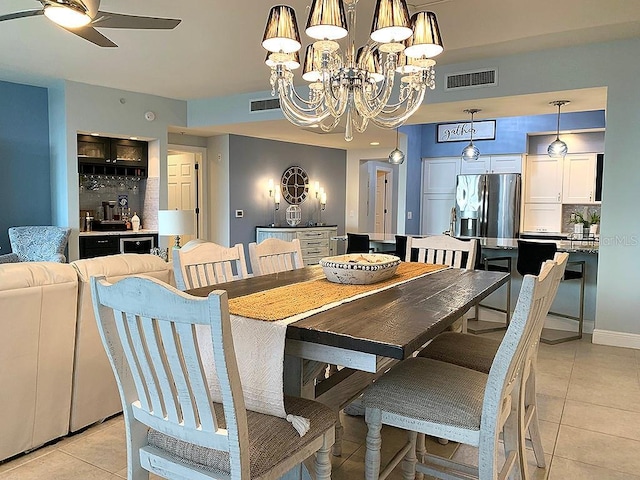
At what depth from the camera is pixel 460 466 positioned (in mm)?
2006

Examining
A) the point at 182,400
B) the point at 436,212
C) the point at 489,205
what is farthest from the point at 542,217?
the point at 182,400

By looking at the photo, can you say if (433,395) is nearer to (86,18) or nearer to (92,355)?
(92,355)

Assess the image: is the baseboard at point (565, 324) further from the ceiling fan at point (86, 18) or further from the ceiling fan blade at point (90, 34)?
the ceiling fan blade at point (90, 34)

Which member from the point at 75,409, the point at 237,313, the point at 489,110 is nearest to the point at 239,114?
the point at 489,110

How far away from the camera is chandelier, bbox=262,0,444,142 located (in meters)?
2.37

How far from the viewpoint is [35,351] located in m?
2.29

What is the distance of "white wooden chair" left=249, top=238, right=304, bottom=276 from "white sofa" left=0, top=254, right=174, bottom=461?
59 centimetres

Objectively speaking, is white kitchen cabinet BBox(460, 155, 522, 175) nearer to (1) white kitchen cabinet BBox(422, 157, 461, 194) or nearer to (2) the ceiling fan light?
(1) white kitchen cabinet BBox(422, 157, 461, 194)

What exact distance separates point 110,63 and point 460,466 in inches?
188

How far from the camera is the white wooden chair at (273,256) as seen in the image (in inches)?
112

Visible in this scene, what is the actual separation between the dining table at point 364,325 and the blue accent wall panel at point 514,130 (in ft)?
18.4

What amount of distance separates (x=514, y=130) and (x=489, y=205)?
1234mm

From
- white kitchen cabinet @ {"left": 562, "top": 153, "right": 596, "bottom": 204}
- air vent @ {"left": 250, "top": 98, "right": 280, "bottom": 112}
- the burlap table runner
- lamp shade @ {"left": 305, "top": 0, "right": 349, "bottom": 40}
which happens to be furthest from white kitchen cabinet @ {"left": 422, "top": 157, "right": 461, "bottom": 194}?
lamp shade @ {"left": 305, "top": 0, "right": 349, "bottom": 40}

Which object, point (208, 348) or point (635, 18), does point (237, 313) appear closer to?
point (208, 348)
